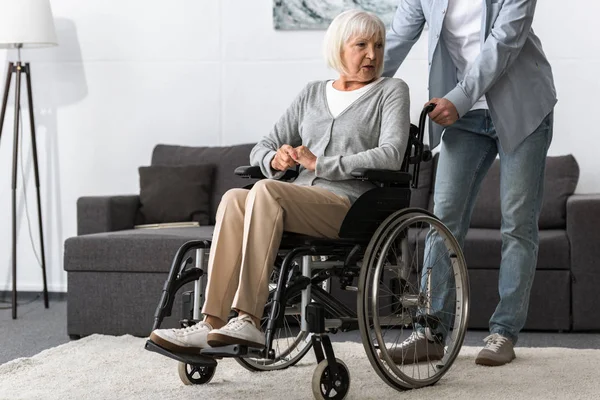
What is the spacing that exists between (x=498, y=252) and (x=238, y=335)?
1753 millimetres

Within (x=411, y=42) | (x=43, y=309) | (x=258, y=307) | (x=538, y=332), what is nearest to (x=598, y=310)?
(x=538, y=332)

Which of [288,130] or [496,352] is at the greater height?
[288,130]

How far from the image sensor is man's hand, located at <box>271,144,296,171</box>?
2.75m

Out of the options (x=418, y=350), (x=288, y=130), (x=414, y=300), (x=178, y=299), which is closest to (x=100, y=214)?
(x=178, y=299)

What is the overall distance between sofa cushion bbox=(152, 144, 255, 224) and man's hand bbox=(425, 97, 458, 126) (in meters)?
1.63

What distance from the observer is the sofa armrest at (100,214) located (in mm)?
4262

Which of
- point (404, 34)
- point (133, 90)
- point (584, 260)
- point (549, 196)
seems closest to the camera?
point (404, 34)

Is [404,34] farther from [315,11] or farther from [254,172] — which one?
[315,11]

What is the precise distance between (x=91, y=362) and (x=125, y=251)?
0.71 metres

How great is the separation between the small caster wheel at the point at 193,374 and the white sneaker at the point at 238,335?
0.42 metres

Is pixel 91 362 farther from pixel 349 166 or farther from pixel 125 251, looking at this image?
pixel 349 166

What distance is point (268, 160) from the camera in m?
2.83

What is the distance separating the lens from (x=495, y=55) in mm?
2973

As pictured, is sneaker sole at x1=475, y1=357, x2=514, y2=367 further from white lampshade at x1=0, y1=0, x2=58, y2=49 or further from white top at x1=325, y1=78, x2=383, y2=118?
white lampshade at x1=0, y1=0, x2=58, y2=49
